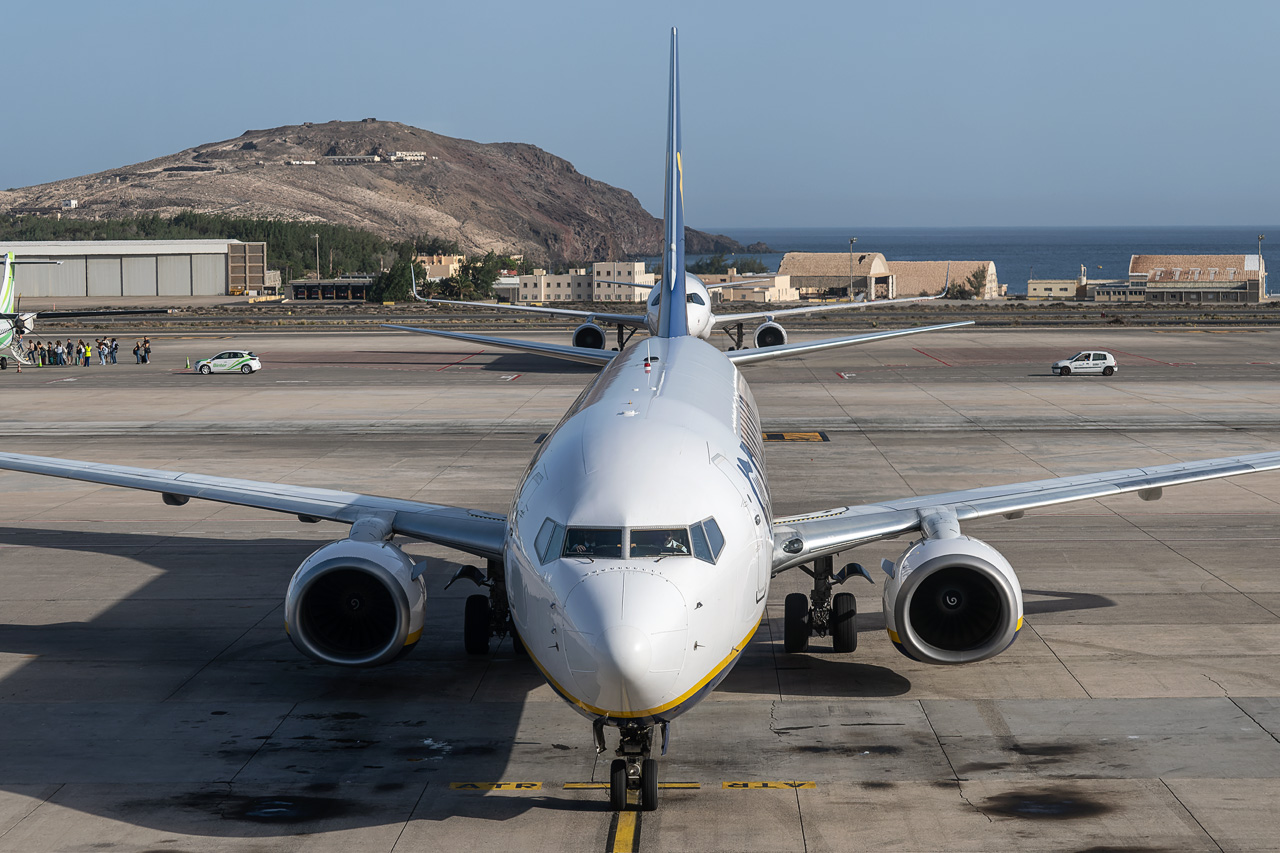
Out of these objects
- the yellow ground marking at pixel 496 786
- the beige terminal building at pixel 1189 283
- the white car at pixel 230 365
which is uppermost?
the beige terminal building at pixel 1189 283

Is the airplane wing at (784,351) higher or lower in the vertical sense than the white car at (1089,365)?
higher

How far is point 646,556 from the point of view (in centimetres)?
1209

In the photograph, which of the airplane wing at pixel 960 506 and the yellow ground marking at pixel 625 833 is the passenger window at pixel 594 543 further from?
the airplane wing at pixel 960 506

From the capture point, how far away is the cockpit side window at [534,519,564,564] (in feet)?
40.6

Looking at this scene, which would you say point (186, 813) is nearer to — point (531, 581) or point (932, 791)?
point (531, 581)

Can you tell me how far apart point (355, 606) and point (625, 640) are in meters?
6.34

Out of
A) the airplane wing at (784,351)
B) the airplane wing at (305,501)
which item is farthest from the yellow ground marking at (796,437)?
the airplane wing at (305,501)

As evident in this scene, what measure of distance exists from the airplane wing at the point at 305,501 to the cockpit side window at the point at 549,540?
4.11 meters

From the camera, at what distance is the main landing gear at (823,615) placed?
18312mm

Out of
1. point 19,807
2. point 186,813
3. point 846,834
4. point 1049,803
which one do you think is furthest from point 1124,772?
point 19,807

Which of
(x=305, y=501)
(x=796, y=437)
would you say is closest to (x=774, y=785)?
(x=305, y=501)

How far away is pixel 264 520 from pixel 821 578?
15652 millimetres

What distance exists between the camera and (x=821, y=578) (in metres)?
18.4

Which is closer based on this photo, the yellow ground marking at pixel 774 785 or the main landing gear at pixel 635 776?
the main landing gear at pixel 635 776
